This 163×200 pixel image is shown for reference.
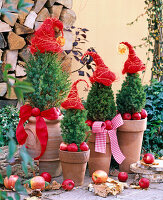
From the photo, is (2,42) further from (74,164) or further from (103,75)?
(74,164)

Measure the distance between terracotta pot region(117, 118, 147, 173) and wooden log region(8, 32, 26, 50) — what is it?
146 centimetres

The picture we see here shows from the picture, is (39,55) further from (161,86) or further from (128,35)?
(128,35)

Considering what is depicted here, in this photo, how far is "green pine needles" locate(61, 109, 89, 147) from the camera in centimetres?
286

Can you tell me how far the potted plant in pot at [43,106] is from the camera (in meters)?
3.02

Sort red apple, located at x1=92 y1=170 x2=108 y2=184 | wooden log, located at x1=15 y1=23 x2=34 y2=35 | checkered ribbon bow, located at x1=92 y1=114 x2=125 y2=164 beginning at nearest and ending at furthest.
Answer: red apple, located at x1=92 y1=170 x2=108 y2=184 → checkered ribbon bow, located at x1=92 y1=114 x2=125 y2=164 → wooden log, located at x1=15 y1=23 x2=34 y2=35

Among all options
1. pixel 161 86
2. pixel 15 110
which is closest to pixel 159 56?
pixel 161 86

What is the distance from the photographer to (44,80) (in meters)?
3.07

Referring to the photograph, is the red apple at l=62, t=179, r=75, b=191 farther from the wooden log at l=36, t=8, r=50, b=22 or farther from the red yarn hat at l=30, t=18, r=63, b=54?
the wooden log at l=36, t=8, r=50, b=22

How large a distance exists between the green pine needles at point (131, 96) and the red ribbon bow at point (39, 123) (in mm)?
696

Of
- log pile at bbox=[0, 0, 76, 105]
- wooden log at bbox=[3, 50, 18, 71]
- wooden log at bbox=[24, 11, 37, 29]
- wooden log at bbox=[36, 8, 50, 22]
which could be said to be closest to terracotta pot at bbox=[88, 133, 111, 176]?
log pile at bbox=[0, 0, 76, 105]

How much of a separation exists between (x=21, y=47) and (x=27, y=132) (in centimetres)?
120

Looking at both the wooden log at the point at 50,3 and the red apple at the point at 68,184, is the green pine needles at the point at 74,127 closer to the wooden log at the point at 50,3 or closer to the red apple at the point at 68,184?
the red apple at the point at 68,184

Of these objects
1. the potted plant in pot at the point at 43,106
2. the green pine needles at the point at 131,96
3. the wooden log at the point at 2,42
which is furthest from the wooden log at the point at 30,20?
the green pine needles at the point at 131,96

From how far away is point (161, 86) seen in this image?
4.28 m
